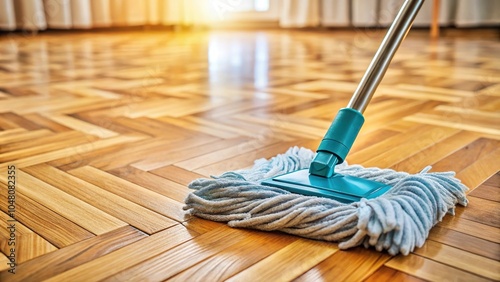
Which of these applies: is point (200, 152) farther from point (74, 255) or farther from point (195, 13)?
point (195, 13)

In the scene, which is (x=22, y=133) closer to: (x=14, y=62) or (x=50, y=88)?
(x=50, y=88)

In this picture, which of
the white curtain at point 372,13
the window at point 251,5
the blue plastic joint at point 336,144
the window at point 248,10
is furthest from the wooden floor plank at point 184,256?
the window at point 251,5

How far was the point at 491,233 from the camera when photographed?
51 cm

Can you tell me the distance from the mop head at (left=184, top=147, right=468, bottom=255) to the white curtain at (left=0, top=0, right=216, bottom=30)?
9.10 feet

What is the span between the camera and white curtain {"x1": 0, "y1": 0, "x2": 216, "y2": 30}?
3.07m

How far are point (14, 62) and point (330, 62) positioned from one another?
1.01 metres

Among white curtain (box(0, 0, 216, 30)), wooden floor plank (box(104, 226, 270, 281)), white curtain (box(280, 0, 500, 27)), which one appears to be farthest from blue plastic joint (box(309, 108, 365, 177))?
white curtain (box(0, 0, 216, 30))

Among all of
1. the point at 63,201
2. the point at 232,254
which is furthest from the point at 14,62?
the point at 232,254

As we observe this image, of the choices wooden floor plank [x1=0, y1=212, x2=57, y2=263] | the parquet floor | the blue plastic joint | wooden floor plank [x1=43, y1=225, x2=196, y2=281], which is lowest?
the parquet floor

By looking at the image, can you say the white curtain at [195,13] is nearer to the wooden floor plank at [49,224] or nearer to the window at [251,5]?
the window at [251,5]

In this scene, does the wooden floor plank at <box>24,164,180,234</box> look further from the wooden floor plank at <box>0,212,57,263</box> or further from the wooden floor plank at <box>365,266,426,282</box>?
the wooden floor plank at <box>365,266,426,282</box>

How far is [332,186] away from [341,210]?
A: 0.05 meters

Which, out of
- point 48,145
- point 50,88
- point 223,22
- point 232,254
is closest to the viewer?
point 232,254

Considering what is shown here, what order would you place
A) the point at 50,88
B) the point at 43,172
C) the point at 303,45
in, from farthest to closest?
the point at 303,45 → the point at 50,88 → the point at 43,172
